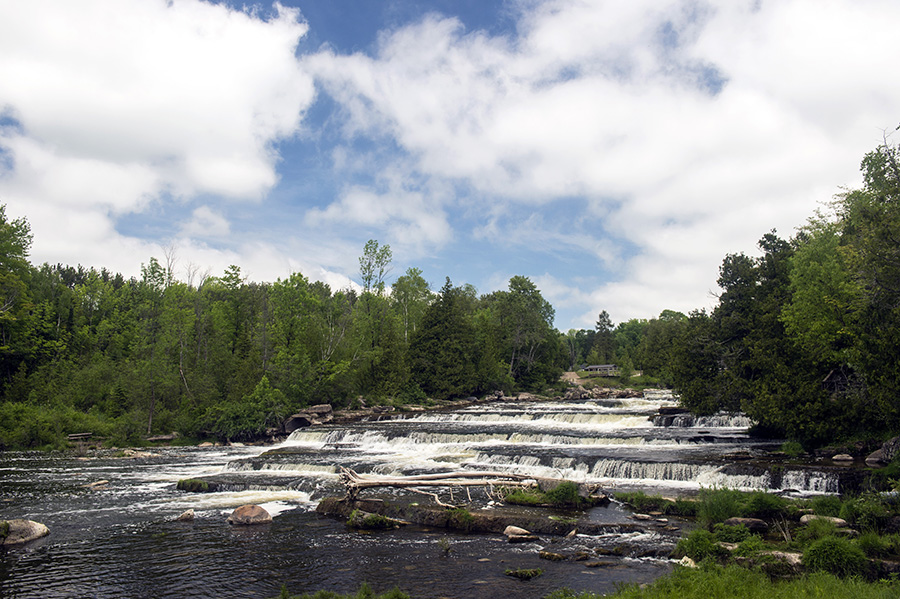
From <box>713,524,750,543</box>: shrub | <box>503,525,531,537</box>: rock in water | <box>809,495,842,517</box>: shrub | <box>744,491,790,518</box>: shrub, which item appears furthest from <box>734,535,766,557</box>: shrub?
<box>503,525,531,537</box>: rock in water

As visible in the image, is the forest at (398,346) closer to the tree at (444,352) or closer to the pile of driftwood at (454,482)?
the tree at (444,352)

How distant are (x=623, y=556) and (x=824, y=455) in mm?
17179

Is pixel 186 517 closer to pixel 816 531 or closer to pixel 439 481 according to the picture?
pixel 439 481

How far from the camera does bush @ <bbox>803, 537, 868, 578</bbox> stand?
35.9 ft

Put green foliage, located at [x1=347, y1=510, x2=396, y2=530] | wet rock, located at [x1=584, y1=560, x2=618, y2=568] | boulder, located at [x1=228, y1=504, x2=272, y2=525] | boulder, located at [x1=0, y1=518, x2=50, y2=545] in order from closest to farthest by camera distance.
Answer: wet rock, located at [x1=584, y1=560, x2=618, y2=568] → boulder, located at [x1=0, y1=518, x2=50, y2=545] → green foliage, located at [x1=347, y1=510, x2=396, y2=530] → boulder, located at [x1=228, y1=504, x2=272, y2=525]

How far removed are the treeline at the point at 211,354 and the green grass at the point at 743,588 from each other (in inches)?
1420

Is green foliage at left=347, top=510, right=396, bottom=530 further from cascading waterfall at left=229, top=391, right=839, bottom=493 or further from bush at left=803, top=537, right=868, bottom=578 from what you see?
bush at left=803, top=537, right=868, bottom=578

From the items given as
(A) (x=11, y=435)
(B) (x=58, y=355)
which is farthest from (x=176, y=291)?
(A) (x=11, y=435)

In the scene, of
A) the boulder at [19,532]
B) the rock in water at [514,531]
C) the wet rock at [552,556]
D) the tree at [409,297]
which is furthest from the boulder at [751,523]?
the tree at [409,297]

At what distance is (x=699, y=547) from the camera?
12477 millimetres

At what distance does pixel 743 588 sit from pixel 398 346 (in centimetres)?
5010

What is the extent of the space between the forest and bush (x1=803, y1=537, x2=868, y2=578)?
11.7m

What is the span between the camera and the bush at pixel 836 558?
35.9 feet

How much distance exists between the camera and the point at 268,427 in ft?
136
